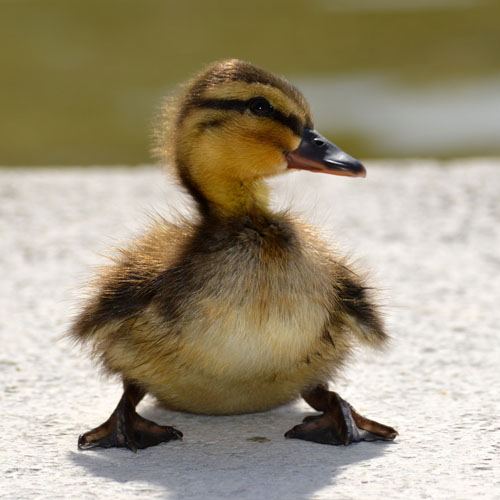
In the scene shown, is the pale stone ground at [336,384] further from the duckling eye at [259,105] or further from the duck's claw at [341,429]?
the duckling eye at [259,105]

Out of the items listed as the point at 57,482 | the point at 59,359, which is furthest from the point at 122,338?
the point at 59,359

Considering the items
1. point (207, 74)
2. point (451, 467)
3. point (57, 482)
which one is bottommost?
point (57, 482)

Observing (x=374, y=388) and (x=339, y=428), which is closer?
A: (x=339, y=428)

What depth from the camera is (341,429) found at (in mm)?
2578

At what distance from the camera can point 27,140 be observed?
30.7ft

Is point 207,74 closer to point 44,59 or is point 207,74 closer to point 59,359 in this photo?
point 59,359

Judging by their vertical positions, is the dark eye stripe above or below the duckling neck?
above

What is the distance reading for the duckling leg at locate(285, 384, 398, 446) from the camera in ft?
8.43

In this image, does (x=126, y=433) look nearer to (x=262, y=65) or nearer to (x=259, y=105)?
(x=259, y=105)

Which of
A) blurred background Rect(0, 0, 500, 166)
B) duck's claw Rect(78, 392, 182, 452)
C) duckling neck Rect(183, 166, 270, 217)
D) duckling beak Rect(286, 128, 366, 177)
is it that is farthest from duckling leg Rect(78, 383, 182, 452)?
blurred background Rect(0, 0, 500, 166)

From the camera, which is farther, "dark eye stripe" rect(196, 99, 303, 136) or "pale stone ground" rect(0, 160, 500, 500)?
"dark eye stripe" rect(196, 99, 303, 136)

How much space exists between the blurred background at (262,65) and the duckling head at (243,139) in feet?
18.7

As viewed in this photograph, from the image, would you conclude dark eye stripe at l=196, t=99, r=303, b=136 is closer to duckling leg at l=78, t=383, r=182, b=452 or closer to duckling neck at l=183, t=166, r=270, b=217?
duckling neck at l=183, t=166, r=270, b=217

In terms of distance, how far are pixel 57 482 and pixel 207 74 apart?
1066mm
